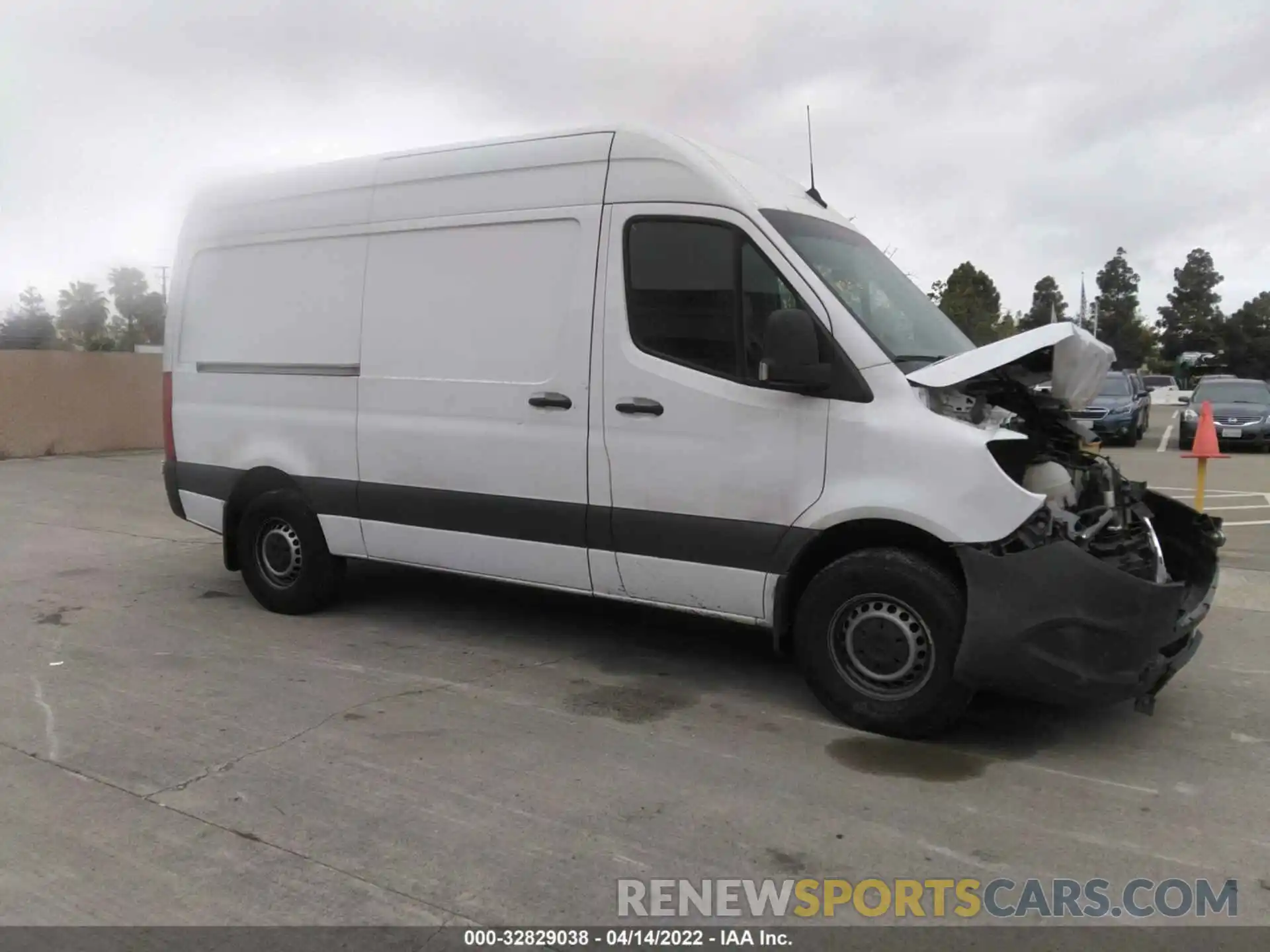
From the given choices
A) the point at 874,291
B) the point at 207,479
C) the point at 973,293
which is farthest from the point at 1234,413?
the point at 973,293

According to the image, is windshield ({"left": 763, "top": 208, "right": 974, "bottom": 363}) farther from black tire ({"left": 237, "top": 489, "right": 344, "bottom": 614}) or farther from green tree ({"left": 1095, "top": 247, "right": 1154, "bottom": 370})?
green tree ({"left": 1095, "top": 247, "right": 1154, "bottom": 370})

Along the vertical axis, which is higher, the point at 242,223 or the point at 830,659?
the point at 242,223

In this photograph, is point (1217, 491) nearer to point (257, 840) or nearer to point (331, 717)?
point (331, 717)

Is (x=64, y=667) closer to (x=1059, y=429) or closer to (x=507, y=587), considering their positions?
(x=507, y=587)

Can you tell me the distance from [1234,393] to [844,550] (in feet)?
61.2

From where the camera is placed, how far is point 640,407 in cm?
480

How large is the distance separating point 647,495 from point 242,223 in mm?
3410

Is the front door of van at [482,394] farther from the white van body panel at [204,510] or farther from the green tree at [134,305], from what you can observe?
the green tree at [134,305]

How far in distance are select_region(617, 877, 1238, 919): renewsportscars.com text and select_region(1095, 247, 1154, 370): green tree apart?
71.7 meters

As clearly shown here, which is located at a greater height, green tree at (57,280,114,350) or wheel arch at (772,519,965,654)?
green tree at (57,280,114,350)

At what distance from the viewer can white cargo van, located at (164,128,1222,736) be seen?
410cm

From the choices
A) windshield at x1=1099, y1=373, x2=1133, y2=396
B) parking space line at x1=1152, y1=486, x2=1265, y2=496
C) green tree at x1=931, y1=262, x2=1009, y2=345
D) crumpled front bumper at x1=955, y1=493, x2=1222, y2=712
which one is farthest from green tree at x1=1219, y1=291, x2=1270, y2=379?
crumpled front bumper at x1=955, y1=493, x2=1222, y2=712

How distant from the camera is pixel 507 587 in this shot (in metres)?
7.19

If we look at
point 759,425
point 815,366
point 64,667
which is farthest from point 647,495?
point 64,667
